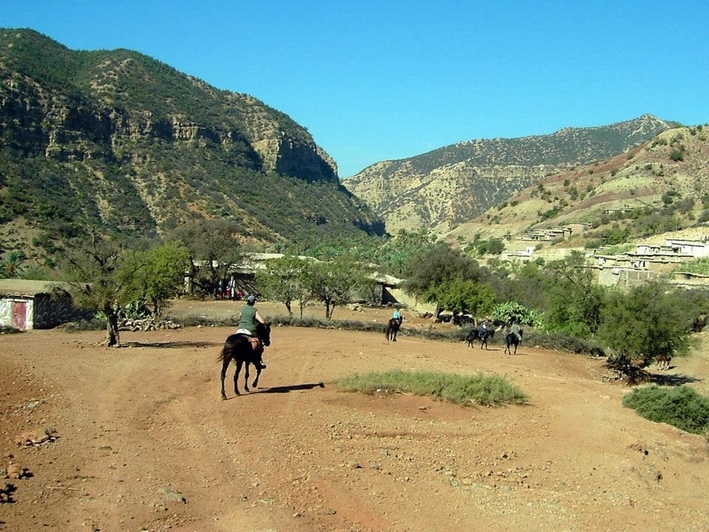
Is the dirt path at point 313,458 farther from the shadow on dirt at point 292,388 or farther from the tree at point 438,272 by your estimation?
the tree at point 438,272

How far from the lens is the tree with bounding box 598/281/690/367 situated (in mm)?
26078

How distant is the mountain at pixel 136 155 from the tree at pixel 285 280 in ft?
122

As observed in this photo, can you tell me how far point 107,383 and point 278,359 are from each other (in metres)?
5.64

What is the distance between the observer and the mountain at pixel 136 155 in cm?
9012

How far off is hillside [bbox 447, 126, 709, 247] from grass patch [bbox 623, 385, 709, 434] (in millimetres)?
72732

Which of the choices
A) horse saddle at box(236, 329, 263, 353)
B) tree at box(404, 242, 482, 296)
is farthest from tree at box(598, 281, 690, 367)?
tree at box(404, 242, 482, 296)

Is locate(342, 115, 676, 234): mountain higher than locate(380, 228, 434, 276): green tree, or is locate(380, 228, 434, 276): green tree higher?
locate(342, 115, 676, 234): mountain

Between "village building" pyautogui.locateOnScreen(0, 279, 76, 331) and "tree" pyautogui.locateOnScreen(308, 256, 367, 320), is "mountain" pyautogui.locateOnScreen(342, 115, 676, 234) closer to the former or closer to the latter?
"tree" pyautogui.locateOnScreen(308, 256, 367, 320)

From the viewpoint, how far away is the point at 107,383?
51.8 ft

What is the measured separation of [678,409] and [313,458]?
10.6m

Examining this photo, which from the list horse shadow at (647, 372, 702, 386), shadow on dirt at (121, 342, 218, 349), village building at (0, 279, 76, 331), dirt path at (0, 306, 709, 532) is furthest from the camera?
village building at (0, 279, 76, 331)

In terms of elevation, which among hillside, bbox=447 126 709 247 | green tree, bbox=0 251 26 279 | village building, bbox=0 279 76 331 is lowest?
village building, bbox=0 279 76 331

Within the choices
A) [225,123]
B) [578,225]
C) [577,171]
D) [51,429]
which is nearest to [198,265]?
[51,429]

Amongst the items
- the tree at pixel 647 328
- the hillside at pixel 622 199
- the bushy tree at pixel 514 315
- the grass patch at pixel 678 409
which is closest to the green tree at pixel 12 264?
the bushy tree at pixel 514 315
